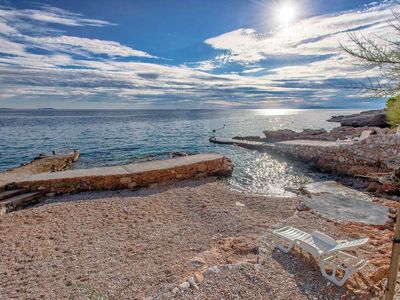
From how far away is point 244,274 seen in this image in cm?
399

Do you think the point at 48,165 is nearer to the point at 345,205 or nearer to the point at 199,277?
the point at 199,277

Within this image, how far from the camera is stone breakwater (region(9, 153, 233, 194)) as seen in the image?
29.9 feet

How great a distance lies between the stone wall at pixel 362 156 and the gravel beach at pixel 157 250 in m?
6.54

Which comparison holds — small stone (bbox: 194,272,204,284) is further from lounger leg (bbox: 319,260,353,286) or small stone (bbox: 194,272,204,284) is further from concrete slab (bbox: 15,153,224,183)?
concrete slab (bbox: 15,153,224,183)

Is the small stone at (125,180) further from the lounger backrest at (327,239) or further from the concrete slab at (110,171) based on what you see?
the lounger backrest at (327,239)

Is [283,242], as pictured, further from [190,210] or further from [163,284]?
[190,210]

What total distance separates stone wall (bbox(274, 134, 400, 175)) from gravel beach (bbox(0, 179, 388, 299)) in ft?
21.4

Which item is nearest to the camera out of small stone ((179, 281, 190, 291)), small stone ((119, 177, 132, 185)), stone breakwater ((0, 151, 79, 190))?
small stone ((179, 281, 190, 291))

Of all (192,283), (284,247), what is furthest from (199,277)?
(284,247)

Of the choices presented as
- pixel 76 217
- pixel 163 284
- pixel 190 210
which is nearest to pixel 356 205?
pixel 190 210

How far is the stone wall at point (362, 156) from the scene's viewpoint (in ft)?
39.2

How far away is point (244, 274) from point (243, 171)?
10.3 metres

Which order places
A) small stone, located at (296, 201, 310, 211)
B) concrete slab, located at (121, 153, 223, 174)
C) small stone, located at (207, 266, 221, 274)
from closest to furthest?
small stone, located at (207, 266, 221, 274) → small stone, located at (296, 201, 310, 211) → concrete slab, located at (121, 153, 223, 174)

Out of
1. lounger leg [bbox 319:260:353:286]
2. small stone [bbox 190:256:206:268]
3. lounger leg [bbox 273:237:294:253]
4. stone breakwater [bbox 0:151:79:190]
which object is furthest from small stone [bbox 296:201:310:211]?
stone breakwater [bbox 0:151:79:190]
